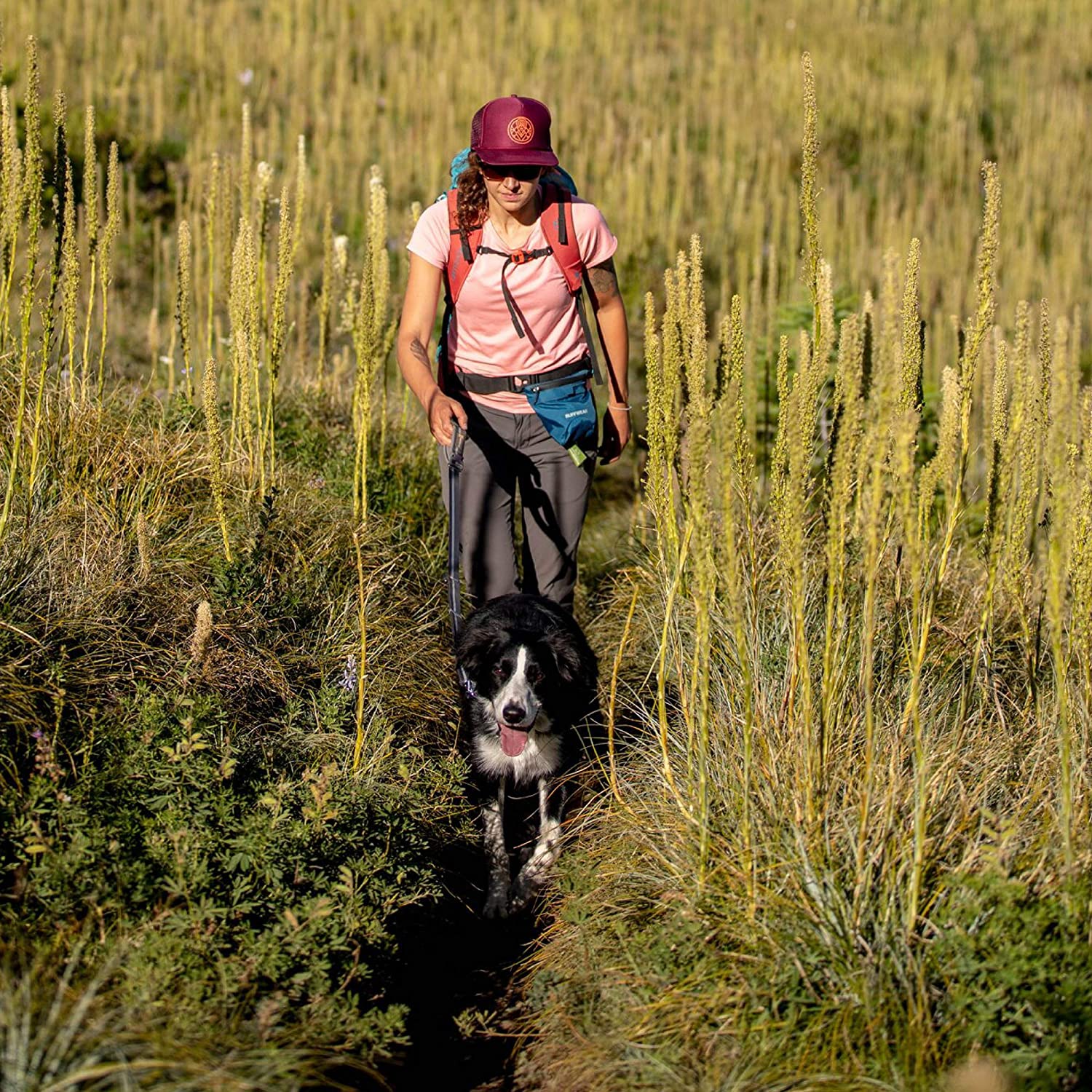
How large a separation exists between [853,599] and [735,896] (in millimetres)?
1532

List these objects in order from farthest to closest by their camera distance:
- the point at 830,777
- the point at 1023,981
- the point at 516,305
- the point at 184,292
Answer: the point at 184,292, the point at 516,305, the point at 830,777, the point at 1023,981

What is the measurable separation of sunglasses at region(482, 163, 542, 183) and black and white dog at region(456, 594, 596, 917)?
1.31 meters

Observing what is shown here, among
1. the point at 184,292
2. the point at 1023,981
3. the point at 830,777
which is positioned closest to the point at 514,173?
the point at 184,292

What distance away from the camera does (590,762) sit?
405 cm

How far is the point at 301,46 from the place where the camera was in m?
13.1

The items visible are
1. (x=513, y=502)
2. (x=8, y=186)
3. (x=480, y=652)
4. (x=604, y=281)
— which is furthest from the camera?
(x=513, y=502)

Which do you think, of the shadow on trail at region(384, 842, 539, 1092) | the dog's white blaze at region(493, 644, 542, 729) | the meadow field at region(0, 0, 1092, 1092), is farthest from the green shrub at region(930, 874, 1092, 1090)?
the dog's white blaze at region(493, 644, 542, 729)

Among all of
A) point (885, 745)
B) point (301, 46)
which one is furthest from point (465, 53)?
point (885, 745)

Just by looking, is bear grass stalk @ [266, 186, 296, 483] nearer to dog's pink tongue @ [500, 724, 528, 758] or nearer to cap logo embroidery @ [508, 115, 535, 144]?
cap logo embroidery @ [508, 115, 535, 144]

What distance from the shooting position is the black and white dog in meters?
3.91

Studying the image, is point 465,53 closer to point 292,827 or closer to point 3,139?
point 3,139

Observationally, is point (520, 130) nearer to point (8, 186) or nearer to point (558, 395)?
point (558, 395)

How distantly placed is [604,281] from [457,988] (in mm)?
2218

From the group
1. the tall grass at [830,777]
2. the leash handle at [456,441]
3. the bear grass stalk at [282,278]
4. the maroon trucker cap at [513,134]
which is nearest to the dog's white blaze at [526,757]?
the tall grass at [830,777]
